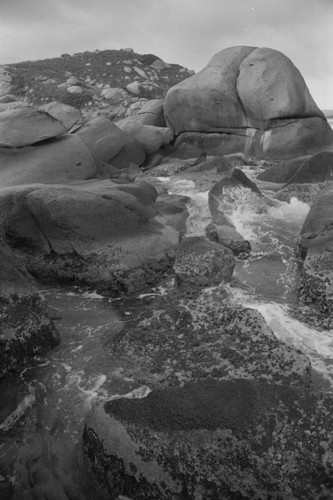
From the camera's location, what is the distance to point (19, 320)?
7.47m

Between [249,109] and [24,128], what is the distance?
13.2 metres

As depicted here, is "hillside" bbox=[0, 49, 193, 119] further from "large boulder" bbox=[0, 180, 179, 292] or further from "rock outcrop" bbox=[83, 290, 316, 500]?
"rock outcrop" bbox=[83, 290, 316, 500]

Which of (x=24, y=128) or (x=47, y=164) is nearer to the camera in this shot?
(x=47, y=164)

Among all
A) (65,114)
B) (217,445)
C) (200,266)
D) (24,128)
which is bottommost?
(217,445)

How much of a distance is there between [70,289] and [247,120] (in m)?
18.1

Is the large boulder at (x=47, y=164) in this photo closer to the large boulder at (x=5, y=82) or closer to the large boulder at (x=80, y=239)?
the large boulder at (x=80, y=239)

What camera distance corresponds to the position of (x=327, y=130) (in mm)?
24531

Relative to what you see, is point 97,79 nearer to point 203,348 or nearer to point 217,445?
point 203,348

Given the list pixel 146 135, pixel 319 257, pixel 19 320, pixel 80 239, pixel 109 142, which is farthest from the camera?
pixel 146 135

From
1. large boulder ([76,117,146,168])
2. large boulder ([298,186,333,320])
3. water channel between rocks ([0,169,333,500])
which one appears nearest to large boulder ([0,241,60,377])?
water channel between rocks ([0,169,333,500])

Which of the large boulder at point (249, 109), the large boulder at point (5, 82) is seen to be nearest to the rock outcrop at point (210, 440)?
the large boulder at point (249, 109)

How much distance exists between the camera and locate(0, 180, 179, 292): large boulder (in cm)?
1044

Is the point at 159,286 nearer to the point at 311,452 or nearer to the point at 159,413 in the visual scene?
the point at 159,413

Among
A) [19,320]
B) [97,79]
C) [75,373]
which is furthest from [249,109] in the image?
[97,79]
